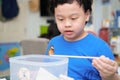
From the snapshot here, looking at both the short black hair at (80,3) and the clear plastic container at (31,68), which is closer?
the clear plastic container at (31,68)

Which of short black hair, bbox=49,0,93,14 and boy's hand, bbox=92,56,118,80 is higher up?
short black hair, bbox=49,0,93,14

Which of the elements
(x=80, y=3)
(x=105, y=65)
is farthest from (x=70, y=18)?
(x=105, y=65)

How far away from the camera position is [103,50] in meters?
0.92

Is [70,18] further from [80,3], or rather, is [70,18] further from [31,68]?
[31,68]

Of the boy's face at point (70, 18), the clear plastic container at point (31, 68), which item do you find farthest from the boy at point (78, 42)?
the clear plastic container at point (31, 68)

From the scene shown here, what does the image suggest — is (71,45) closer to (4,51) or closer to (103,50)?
(103,50)

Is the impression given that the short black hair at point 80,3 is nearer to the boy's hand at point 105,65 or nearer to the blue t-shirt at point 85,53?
the blue t-shirt at point 85,53

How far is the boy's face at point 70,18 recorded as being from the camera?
875 mm

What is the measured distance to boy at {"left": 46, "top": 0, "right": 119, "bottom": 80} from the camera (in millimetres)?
879

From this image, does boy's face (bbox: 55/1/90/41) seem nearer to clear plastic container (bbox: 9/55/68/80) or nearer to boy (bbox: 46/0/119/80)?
boy (bbox: 46/0/119/80)

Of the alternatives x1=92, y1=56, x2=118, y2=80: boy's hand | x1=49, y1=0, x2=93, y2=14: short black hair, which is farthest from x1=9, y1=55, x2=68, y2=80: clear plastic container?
x1=49, y1=0, x2=93, y2=14: short black hair

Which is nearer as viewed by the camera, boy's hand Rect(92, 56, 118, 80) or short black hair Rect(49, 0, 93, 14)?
boy's hand Rect(92, 56, 118, 80)

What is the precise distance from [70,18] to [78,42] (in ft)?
0.42

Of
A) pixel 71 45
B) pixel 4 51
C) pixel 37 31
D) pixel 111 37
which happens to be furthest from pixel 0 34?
pixel 71 45
